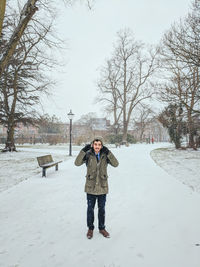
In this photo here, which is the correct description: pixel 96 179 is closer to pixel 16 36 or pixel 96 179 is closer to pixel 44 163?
pixel 16 36

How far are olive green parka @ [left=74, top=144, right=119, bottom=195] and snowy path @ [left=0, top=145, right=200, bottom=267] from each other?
754mm

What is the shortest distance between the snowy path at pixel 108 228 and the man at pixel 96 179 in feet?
0.86

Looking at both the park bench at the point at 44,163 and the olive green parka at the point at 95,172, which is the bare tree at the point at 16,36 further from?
the park bench at the point at 44,163

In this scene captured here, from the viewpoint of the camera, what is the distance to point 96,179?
2809 mm

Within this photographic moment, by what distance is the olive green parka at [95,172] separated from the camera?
110 inches

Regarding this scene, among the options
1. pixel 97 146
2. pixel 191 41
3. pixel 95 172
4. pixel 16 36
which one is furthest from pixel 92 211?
pixel 191 41

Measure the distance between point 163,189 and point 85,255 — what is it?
3553mm

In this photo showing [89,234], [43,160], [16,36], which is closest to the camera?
[89,234]

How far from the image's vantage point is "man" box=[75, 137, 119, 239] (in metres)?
2.79

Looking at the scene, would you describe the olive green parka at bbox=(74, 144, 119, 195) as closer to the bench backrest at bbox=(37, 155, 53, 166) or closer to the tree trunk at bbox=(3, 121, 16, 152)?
the bench backrest at bbox=(37, 155, 53, 166)

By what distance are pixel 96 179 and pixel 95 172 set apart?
0.38 ft

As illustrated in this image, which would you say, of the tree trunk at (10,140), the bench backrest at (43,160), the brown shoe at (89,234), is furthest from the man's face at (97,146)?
the tree trunk at (10,140)

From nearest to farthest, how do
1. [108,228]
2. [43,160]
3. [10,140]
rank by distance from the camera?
[108,228], [43,160], [10,140]

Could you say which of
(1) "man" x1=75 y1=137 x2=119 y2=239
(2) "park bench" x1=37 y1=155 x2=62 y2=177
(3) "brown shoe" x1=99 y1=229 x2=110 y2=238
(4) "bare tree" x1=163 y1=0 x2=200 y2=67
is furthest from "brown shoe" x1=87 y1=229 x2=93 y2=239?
(4) "bare tree" x1=163 y1=0 x2=200 y2=67
